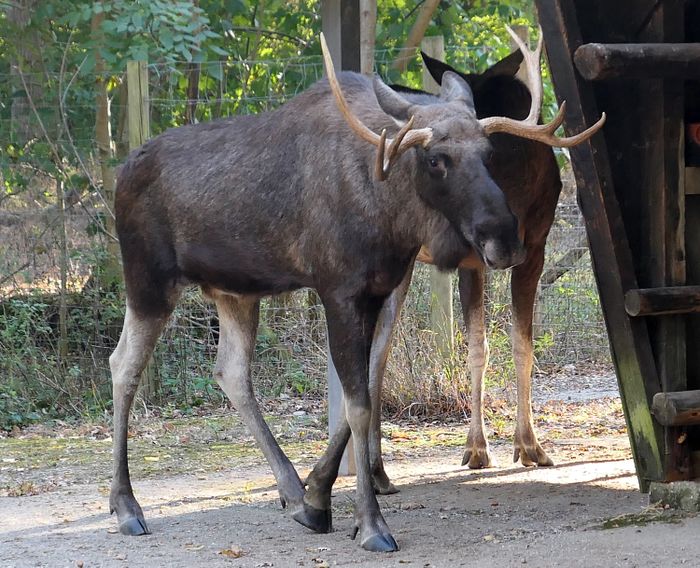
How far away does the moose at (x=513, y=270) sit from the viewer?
7338 millimetres

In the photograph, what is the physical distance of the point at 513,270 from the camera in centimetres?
808

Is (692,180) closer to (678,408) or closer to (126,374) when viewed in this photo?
(678,408)

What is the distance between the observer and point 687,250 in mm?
6520

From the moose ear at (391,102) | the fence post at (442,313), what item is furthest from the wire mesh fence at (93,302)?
the moose ear at (391,102)

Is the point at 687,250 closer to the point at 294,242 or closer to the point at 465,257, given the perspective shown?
the point at 465,257

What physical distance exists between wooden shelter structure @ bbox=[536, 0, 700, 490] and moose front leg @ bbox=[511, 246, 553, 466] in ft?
5.06

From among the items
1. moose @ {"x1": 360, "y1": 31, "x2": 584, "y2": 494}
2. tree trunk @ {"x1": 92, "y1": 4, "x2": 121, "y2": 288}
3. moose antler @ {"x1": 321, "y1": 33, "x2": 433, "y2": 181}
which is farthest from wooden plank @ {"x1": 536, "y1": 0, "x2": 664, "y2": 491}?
tree trunk @ {"x1": 92, "y1": 4, "x2": 121, "y2": 288}

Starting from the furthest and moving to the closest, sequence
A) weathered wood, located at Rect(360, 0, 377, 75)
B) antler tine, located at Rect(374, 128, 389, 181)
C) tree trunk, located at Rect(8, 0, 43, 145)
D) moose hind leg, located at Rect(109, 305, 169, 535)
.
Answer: tree trunk, located at Rect(8, 0, 43, 145) → weathered wood, located at Rect(360, 0, 377, 75) → moose hind leg, located at Rect(109, 305, 169, 535) → antler tine, located at Rect(374, 128, 389, 181)

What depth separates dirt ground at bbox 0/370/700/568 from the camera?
5.60m

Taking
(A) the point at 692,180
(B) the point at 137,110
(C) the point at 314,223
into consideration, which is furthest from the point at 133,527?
(B) the point at 137,110

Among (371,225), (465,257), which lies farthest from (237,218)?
(465,257)

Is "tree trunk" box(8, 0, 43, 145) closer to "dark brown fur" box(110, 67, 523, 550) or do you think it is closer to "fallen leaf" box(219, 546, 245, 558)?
"dark brown fur" box(110, 67, 523, 550)

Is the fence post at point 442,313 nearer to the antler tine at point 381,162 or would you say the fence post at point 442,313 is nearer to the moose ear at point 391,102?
the moose ear at point 391,102

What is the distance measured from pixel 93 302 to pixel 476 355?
3987mm
